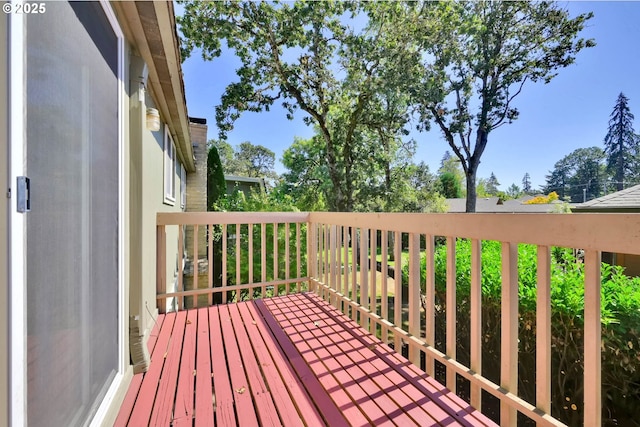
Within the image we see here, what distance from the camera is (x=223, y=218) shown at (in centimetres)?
334

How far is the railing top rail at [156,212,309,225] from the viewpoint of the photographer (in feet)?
10.0

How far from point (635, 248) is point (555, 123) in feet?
92.8

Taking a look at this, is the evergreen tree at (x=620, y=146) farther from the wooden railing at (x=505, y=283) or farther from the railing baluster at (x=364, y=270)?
the wooden railing at (x=505, y=283)

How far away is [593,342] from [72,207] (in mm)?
2206

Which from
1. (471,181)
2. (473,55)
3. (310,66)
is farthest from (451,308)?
(471,181)

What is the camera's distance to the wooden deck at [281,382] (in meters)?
1.56

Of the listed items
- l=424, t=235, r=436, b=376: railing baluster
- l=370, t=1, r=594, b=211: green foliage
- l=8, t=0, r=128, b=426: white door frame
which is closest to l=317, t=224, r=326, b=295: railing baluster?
l=424, t=235, r=436, b=376: railing baluster

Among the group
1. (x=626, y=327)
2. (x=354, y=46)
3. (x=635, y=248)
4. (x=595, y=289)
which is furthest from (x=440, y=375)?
(x=354, y=46)

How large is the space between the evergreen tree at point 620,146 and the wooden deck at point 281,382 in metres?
28.6

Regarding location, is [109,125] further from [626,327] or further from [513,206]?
[513,206]

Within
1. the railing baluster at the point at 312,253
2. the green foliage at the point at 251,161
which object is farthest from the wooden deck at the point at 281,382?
the green foliage at the point at 251,161

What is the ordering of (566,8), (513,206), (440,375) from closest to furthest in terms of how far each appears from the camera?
(440,375)
(566,8)
(513,206)

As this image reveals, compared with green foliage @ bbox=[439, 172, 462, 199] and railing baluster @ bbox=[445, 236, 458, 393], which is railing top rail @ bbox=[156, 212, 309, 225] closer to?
railing baluster @ bbox=[445, 236, 458, 393]

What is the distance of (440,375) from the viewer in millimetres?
3322
